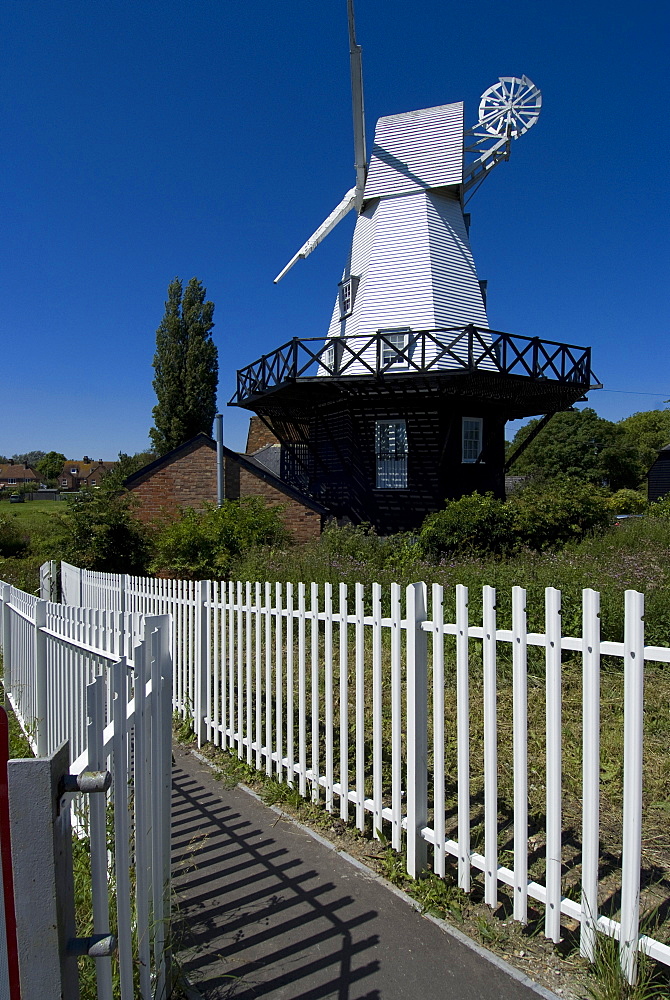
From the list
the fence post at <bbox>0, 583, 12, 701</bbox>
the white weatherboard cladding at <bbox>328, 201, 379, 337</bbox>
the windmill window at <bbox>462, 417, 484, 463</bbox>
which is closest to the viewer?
the fence post at <bbox>0, 583, 12, 701</bbox>

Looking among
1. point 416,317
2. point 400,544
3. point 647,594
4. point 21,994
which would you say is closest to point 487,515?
point 400,544

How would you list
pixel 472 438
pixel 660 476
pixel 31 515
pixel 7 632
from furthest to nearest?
pixel 660 476 → pixel 31 515 → pixel 472 438 → pixel 7 632

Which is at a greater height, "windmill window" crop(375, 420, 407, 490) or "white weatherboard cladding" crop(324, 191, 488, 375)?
"white weatherboard cladding" crop(324, 191, 488, 375)

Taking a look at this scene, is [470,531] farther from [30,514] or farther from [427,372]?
[30,514]

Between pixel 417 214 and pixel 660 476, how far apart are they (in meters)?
33.7

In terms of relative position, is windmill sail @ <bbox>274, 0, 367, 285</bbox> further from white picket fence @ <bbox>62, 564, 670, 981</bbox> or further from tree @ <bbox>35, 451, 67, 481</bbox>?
tree @ <bbox>35, 451, 67, 481</bbox>

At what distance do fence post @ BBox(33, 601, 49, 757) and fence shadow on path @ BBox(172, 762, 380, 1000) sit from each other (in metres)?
1.60

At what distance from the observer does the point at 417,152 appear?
2078 cm

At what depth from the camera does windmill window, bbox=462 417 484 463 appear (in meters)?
18.8

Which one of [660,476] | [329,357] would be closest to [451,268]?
[329,357]

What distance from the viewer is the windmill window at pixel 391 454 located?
18.5m

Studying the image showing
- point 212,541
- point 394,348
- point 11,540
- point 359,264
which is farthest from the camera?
point 359,264

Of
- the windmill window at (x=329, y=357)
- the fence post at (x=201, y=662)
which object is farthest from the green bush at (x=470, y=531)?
the fence post at (x=201, y=662)

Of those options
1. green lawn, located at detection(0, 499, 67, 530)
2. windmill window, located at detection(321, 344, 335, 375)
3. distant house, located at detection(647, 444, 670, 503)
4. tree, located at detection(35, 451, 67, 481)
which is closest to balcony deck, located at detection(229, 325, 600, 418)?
windmill window, located at detection(321, 344, 335, 375)
